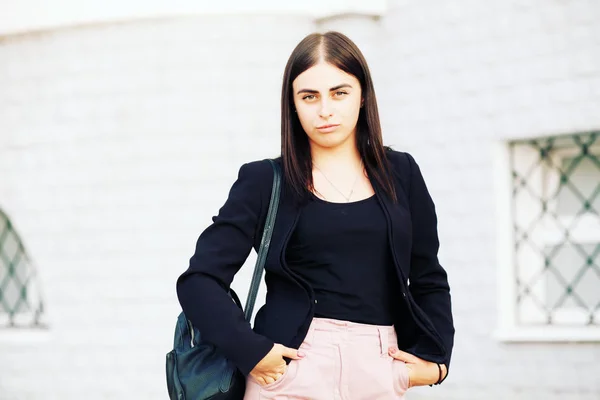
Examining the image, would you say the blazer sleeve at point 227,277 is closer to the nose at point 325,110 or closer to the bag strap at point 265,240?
the bag strap at point 265,240

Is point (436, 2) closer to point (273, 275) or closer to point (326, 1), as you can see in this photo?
point (326, 1)

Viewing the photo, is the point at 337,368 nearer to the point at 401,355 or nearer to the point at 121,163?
the point at 401,355

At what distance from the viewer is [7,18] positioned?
20.6 feet

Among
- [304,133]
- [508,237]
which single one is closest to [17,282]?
[508,237]

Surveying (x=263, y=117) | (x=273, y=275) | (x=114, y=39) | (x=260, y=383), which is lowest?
(x=260, y=383)

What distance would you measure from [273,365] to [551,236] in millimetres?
3550

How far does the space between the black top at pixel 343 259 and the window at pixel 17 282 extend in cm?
458

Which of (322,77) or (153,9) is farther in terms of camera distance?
(153,9)

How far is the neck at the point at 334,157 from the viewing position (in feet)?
8.63

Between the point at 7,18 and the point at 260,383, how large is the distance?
4602 mm

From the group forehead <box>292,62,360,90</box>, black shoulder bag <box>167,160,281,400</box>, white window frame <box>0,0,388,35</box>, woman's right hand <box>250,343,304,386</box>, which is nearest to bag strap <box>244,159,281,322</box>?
black shoulder bag <box>167,160,281,400</box>

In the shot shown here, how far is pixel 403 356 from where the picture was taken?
2508 mm

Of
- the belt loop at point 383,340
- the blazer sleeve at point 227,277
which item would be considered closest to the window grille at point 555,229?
the belt loop at point 383,340

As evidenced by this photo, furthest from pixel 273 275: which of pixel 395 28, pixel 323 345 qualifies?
pixel 395 28
